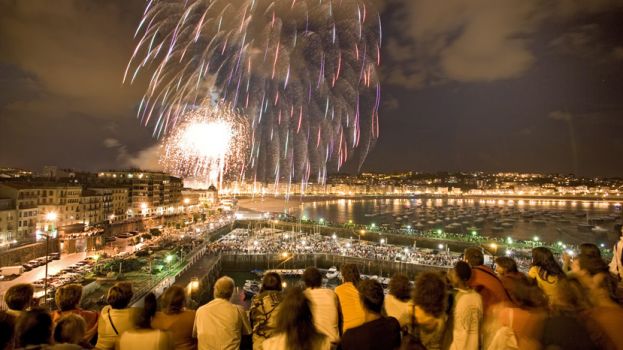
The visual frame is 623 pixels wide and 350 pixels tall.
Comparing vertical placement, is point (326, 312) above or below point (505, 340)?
above

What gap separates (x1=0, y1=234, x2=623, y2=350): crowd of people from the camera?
2137 millimetres

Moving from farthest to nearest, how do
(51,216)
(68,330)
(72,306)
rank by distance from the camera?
(51,216), (72,306), (68,330)

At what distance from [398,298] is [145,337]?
5.79 feet

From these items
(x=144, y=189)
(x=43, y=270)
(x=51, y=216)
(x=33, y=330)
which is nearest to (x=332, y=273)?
(x=43, y=270)

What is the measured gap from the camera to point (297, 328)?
6.66ft

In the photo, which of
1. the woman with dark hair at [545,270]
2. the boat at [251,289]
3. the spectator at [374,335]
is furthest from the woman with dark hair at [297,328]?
the boat at [251,289]

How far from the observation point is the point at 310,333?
206cm

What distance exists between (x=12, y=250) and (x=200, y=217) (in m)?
30.8

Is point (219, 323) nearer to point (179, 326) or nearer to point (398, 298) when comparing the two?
point (179, 326)

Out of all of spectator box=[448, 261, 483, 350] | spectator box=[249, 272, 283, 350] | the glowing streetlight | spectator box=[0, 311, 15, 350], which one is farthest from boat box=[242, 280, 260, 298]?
the glowing streetlight

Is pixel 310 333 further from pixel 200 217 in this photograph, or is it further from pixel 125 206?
pixel 200 217

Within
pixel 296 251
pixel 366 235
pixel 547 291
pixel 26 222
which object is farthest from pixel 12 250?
pixel 366 235

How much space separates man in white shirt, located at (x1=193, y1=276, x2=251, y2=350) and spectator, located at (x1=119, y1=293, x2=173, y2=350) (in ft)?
0.81

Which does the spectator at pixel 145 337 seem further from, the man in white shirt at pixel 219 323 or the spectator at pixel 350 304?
the spectator at pixel 350 304
